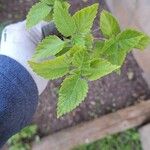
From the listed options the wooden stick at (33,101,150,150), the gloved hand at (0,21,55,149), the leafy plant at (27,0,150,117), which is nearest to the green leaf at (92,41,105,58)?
the leafy plant at (27,0,150,117)

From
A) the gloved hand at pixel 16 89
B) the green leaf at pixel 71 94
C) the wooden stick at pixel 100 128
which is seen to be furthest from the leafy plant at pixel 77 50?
the wooden stick at pixel 100 128

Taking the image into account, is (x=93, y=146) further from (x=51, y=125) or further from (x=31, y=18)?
(x=31, y=18)

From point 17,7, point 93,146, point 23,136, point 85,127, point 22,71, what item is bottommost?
point 93,146

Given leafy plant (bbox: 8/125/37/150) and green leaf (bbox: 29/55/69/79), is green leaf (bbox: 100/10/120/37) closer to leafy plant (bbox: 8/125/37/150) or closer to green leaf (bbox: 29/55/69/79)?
green leaf (bbox: 29/55/69/79)

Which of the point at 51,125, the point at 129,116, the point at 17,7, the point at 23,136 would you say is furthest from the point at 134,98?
the point at 17,7

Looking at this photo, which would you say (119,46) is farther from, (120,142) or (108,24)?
(120,142)

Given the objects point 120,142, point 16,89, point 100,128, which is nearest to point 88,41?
point 16,89
